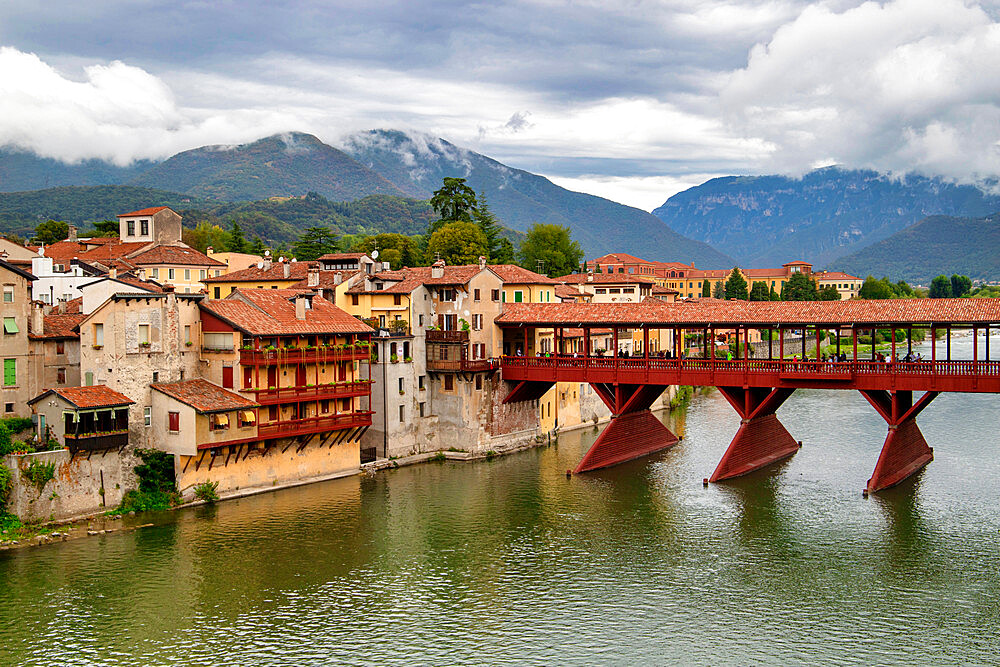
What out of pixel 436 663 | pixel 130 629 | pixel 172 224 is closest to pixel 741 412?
pixel 436 663

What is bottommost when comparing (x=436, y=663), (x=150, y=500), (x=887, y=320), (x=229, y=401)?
(x=436, y=663)

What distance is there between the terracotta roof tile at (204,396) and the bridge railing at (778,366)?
2282 centimetres

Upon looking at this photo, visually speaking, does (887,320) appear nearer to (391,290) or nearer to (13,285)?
(391,290)

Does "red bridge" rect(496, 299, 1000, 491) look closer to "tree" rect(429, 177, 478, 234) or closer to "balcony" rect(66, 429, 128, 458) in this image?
"balcony" rect(66, 429, 128, 458)

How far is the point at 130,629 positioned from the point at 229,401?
57.7ft

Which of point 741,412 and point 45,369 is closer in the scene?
point 45,369

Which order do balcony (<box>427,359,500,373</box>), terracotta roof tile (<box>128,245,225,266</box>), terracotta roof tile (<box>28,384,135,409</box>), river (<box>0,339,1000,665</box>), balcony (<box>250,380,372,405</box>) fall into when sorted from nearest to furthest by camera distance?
river (<box>0,339,1000,665</box>) → terracotta roof tile (<box>28,384,135,409</box>) → balcony (<box>250,380,372,405</box>) → balcony (<box>427,359,500,373</box>) → terracotta roof tile (<box>128,245,225,266</box>)

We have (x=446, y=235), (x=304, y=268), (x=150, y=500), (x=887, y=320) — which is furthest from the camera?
(x=446, y=235)

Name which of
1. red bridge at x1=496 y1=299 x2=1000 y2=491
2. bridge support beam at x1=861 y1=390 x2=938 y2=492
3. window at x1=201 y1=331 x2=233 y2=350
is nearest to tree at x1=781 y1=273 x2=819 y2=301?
red bridge at x1=496 y1=299 x2=1000 y2=491

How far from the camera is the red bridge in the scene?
52.0 meters

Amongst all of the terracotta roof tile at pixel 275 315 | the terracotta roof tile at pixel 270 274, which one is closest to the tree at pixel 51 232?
the terracotta roof tile at pixel 270 274

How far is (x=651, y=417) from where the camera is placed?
225 ft

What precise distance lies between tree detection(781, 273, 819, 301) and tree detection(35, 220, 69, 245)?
13246cm

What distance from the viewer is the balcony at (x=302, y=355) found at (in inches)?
2045
